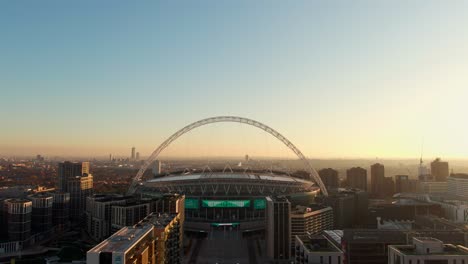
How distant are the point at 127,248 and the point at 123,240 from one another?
251 cm

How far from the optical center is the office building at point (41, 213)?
74.0 m

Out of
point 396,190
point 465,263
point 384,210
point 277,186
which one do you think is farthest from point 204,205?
point 396,190

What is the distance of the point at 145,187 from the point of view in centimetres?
8344

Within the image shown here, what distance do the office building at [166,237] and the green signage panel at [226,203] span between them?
107ft

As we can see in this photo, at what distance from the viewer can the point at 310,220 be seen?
194 feet

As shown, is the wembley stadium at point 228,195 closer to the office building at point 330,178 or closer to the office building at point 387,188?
the office building at point 330,178

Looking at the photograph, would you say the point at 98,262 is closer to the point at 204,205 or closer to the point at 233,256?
the point at 233,256

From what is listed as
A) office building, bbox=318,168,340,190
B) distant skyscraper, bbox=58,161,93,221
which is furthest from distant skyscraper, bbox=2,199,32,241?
office building, bbox=318,168,340,190

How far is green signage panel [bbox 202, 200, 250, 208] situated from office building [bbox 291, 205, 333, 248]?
12.8 metres

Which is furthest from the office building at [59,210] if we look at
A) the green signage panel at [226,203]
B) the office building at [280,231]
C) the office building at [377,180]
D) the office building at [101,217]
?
the office building at [377,180]

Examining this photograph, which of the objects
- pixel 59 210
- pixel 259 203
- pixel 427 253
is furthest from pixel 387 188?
pixel 427 253

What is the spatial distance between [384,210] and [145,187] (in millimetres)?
46531

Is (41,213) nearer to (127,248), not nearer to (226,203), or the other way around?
(226,203)

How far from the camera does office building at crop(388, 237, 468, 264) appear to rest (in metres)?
27.9
